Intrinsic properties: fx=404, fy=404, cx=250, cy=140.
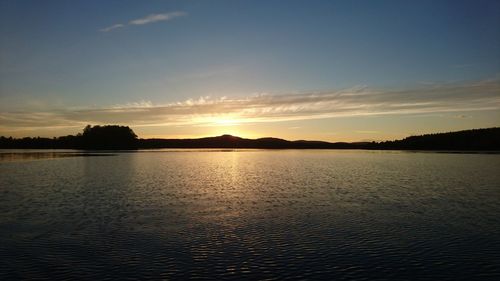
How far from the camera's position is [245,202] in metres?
32.8

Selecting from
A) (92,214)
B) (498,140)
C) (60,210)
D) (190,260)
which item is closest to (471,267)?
(190,260)

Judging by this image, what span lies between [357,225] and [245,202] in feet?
37.6

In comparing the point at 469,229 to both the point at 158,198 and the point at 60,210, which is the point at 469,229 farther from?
the point at 60,210

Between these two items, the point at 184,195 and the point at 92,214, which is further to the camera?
the point at 184,195

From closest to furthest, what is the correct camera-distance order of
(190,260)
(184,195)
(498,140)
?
1. (190,260)
2. (184,195)
3. (498,140)

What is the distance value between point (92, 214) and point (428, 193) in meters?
29.6

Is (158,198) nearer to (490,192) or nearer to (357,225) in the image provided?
(357,225)

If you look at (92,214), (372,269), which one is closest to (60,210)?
(92,214)

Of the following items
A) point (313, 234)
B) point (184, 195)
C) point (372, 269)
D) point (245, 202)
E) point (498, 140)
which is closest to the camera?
point (372, 269)

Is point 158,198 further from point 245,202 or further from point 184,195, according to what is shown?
point 245,202

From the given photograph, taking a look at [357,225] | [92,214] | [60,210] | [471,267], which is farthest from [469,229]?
[60,210]

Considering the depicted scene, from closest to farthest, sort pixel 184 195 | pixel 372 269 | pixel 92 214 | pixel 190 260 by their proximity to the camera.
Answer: pixel 372 269 < pixel 190 260 < pixel 92 214 < pixel 184 195

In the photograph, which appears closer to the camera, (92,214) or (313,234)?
(313,234)

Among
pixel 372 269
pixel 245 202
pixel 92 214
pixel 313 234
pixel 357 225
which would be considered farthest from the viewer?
pixel 245 202
